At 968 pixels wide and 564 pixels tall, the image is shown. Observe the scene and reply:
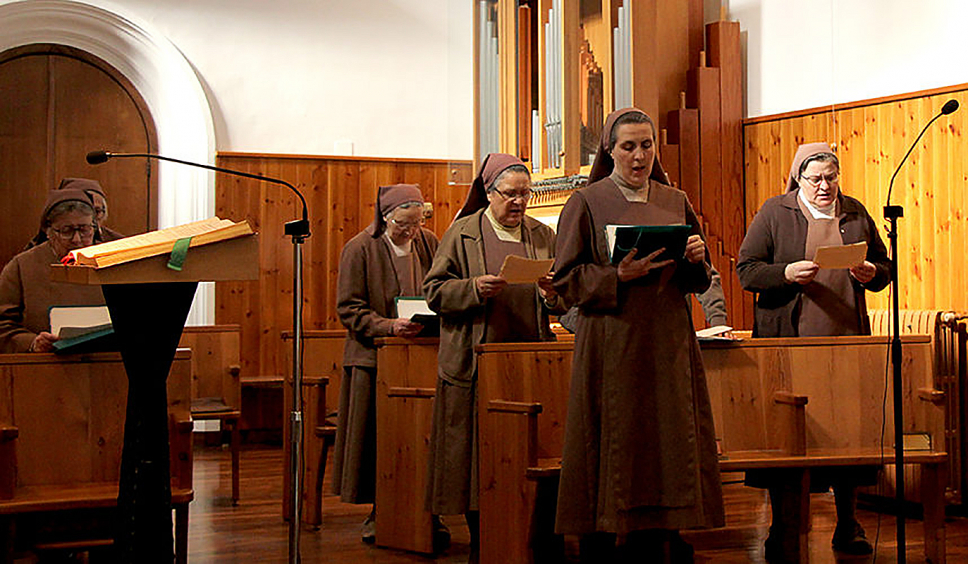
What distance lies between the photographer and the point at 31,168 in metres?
8.95

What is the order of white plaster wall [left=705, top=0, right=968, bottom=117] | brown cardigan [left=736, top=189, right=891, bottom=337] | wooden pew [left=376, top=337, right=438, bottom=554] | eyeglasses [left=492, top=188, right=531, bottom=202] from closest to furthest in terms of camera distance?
1. eyeglasses [left=492, top=188, right=531, bottom=202]
2. wooden pew [left=376, top=337, right=438, bottom=554]
3. brown cardigan [left=736, top=189, right=891, bottom=337]
4. white plaster wall [left=705, top=0, right=968, bottom=117]

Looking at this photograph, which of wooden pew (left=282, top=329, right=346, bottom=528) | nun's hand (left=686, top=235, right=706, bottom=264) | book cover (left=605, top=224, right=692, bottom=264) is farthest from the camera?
wooden pew (left=282, top=329, right=346, bottom=528)

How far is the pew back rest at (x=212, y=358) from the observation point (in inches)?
309

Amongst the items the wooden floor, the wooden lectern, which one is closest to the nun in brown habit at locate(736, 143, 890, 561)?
the wooden floor

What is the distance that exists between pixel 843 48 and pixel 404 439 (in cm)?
439

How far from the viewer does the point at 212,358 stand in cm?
800

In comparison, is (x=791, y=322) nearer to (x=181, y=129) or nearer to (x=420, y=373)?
(x=420, y=373)

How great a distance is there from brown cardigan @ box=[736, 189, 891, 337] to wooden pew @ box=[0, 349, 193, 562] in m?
2.51

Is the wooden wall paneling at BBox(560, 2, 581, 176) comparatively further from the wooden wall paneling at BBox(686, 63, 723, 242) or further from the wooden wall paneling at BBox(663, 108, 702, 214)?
the wooden wall paneling at BBox(686, 63, 723, 242)

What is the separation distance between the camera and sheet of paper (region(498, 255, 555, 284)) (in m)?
4.13

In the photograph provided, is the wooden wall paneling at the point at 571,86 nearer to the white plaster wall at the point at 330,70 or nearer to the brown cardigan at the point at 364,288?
the white plaster wall at the point at 330,70

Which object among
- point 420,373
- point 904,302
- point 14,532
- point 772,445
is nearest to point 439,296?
point 420,373

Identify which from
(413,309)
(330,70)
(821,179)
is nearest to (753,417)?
(821,179)

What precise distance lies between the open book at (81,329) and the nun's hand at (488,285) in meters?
1.38
